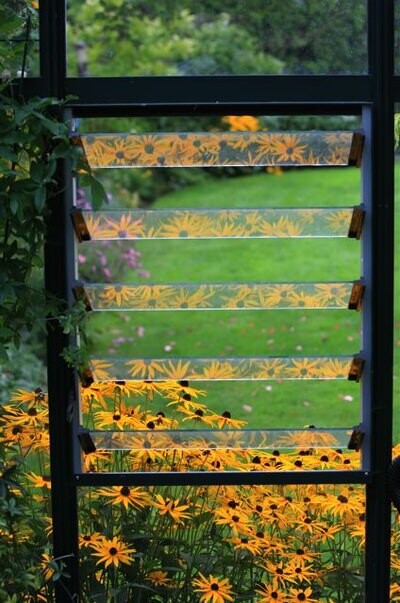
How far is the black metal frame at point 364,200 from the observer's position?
2379 mm

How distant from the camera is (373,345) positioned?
245 cm

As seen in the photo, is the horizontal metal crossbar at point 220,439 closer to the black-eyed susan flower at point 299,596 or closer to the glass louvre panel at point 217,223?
the black-eyed susan flower at point 299,596

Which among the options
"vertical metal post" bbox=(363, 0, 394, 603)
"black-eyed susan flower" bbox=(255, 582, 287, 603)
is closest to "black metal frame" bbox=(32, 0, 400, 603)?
"vertical metal post" bbox=(363, 0, 394, 603)

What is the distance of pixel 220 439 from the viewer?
99.4 inches

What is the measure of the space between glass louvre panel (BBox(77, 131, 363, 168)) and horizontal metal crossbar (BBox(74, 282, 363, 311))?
31 cm

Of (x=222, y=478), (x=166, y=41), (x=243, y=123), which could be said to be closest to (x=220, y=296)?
(x=222, y=478)

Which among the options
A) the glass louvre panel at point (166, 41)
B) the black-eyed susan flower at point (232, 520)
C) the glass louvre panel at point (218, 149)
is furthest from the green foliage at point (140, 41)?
the black-eyed susan flower at point (232, 520)

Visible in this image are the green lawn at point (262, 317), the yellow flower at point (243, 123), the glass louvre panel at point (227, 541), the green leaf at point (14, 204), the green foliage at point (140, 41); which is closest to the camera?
the green leaf at point (14, 204)

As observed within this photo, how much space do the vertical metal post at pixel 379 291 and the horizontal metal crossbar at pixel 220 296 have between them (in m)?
0.08

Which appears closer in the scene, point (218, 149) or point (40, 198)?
point (40, 198)

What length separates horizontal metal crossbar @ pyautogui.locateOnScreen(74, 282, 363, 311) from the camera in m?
2.48

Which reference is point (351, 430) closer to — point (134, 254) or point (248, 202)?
point (134, 254)

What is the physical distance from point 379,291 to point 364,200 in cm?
23

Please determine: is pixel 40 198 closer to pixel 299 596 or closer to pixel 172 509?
pixel 172 509
